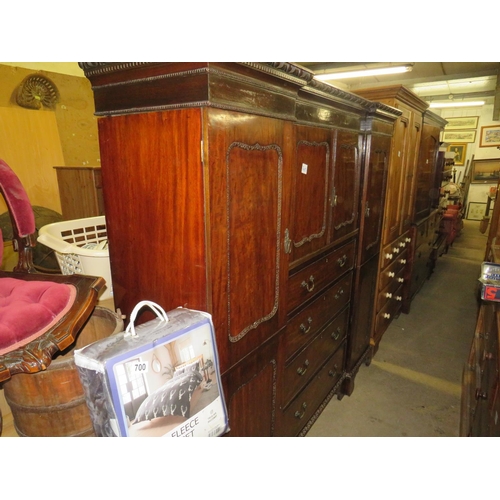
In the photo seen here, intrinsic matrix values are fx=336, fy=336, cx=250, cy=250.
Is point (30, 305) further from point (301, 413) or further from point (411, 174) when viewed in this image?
point (411, 174)

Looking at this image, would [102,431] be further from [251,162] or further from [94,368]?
[251,162]

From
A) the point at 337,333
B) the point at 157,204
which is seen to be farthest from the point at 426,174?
the point at 157,204

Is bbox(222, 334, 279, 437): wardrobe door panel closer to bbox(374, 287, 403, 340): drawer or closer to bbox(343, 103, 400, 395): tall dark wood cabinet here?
bbox(343, 103, 400, 395): tall dark wood cabinet

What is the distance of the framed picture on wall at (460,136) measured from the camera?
9.20 meters

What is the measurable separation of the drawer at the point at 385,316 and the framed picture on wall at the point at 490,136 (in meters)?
7.88

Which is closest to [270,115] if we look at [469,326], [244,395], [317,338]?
[244,395]

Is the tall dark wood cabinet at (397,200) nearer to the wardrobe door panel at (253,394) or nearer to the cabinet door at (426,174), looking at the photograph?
the cabinet door at (426,174)

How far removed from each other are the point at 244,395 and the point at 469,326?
3308 millimetres

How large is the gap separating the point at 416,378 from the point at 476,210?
28.3 ft

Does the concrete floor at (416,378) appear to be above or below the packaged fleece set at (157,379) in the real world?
below

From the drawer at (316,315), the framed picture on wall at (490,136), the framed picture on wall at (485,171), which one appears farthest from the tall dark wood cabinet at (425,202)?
the framed picture on wall at (490,136)

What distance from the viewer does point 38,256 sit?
2.88 m

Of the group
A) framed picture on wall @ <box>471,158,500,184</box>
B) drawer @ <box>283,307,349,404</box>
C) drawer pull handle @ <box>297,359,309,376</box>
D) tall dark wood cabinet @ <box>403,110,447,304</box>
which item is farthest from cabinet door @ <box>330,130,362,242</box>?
framed picture on wall @ <box>471,158,500,184</box>

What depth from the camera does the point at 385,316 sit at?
3.19 meters
